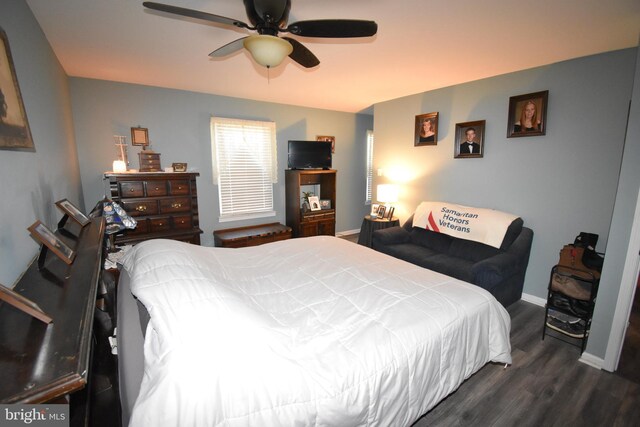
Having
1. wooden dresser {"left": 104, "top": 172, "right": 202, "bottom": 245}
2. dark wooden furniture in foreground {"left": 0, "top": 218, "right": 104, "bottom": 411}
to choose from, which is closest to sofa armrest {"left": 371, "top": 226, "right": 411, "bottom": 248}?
wooden dresser {"left": 104, "top": 172, "right": 202, "bottom": 245}

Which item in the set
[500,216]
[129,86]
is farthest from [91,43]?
[500,216]

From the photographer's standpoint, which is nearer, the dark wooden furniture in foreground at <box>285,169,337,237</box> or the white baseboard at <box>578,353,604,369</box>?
the white baseboard at <box>578,353,604,369</box>

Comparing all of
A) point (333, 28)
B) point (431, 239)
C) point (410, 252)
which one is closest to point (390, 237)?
point (410, 252)

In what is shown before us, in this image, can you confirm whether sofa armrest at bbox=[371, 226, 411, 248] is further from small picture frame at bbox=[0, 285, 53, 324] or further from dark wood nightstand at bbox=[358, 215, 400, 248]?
small picture frame at bbox=[0, 285, 53, 324]

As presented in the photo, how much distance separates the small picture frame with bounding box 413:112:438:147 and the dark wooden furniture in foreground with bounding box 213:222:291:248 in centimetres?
252

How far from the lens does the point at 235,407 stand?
0.91 m

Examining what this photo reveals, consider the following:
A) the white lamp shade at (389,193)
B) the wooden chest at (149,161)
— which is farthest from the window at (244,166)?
the white lamp shade at (389,193)

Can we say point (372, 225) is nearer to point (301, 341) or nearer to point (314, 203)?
point (314, 203)

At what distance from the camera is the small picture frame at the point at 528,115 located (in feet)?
9.48

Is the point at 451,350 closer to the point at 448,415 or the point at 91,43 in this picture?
the point at 448,415

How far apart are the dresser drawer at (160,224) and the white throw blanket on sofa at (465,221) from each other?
133 inches


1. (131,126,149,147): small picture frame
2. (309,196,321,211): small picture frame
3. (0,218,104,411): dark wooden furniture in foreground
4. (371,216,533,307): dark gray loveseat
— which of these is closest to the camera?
(0,218,104,411): dark wooden furniture in foreground

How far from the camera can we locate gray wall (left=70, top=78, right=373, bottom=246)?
334 centimetres

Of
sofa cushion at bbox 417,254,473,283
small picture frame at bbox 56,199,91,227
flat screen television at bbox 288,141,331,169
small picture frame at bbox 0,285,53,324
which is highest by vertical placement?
flat screen television at bbox 288,141,331,169
